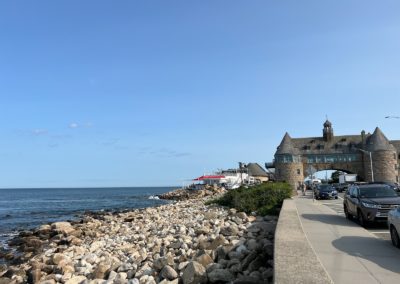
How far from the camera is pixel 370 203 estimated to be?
1539cm

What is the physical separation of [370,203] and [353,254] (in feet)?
19.7

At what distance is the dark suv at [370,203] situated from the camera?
1502 centimetres

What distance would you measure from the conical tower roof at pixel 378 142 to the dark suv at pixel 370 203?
6350 cm

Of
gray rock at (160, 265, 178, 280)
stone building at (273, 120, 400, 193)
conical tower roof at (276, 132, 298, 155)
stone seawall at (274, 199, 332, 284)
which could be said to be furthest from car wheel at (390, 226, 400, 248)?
conical tower roof at (276, 132, 298, 155)


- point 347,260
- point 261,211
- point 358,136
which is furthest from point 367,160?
point 347,260

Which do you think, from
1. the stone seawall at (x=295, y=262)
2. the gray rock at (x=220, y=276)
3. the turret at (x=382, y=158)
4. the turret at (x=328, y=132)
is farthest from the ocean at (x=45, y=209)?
the turret at (x=382, y=158)

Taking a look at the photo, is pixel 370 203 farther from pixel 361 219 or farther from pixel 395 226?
pixel 395 226

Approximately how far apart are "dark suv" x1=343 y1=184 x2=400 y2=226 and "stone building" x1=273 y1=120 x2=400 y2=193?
55995 millimetres

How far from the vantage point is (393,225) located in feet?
37.0

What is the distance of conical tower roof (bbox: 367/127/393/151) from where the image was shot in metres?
76.1

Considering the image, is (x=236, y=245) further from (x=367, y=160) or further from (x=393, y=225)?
(x=367, y=160)

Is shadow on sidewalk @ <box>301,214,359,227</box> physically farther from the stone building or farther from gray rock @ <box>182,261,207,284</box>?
the stone building

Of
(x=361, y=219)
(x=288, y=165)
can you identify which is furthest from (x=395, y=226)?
(x=288, y=165)

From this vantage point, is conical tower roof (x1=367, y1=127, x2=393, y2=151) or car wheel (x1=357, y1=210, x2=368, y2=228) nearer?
car wheel (x1=357, y1=210, x2=368, y2=228)
